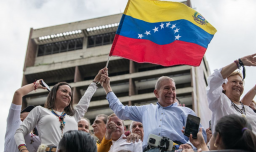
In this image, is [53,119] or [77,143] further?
[53,119]

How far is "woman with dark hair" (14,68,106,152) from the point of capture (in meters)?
4.36

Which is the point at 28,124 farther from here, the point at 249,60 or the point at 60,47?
the point at 60,47

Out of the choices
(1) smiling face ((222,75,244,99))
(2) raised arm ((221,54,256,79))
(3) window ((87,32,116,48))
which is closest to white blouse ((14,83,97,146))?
(2) raised arm ((221,54,256,79))

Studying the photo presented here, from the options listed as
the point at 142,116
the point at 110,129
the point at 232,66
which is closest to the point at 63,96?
the point at 110,129

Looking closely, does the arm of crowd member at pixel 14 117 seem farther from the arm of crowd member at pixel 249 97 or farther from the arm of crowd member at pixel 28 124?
the arm of crowd member at pixel 249 97

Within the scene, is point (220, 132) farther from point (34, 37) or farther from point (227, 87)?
point (34, 37)

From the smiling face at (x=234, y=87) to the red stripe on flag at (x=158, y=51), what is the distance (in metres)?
1.23

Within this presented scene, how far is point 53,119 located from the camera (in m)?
4.55

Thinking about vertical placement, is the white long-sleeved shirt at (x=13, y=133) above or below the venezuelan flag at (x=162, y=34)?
below

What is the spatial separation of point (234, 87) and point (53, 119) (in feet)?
8.80

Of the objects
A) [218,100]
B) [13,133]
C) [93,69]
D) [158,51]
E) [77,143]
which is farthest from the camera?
[93,69]

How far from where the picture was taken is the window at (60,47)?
43.8 metres

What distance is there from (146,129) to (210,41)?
8.69ft

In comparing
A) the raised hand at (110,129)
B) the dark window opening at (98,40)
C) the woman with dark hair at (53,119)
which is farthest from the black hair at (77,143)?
the dark window opening at (98,40)
